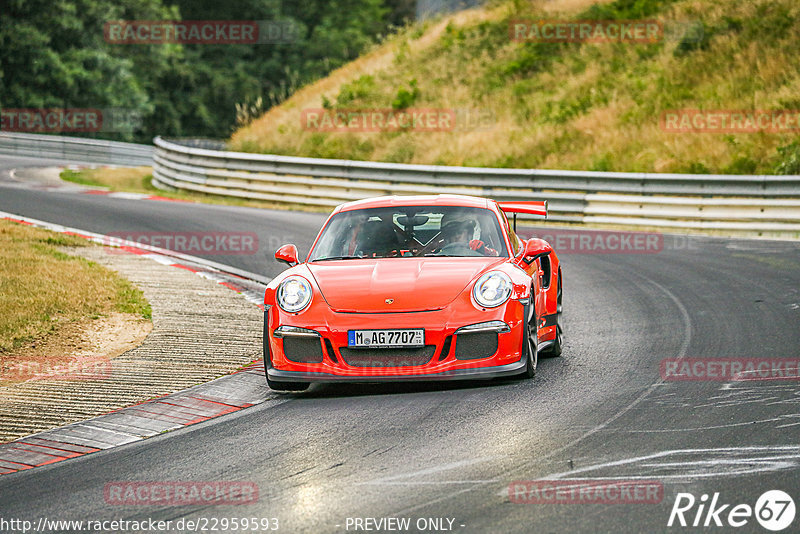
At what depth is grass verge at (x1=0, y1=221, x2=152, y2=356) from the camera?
9719mm

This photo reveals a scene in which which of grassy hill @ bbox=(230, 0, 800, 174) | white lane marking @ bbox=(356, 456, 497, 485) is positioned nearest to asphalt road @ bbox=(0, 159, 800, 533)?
white lane marking @ bbox=(356, 456, 497, 485)

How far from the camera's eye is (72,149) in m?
40.6

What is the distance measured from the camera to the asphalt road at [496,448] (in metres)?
5.07

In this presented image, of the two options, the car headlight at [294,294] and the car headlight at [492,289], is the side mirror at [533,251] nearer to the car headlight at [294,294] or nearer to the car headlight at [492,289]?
the car headlight at [492,289]

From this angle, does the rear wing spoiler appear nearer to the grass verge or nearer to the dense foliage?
the grass verge

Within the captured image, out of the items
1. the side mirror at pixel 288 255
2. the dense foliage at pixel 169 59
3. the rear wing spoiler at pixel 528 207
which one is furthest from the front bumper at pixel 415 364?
the dense foliage at pixel 169 59

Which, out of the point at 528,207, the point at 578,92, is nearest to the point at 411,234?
the point at 528,207

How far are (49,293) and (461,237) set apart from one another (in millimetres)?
4774

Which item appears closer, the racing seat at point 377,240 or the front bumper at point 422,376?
the front bumper at point 422,376

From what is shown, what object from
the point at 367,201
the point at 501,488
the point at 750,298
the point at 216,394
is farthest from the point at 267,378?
the point at 750,298

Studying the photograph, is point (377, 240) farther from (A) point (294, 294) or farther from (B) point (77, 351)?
(B) point (77, 351)

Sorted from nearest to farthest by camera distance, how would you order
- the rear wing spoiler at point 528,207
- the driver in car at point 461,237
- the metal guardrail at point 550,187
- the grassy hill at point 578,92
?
the driver in car at point 461,237, the rear wing spoiler at point 528,207, the metal guardrail at point 550,187, the grassy hill at point 578,92

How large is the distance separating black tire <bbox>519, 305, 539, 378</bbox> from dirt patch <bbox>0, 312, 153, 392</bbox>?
3.24 meters

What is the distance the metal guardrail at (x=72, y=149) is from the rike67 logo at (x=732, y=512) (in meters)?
38.0
